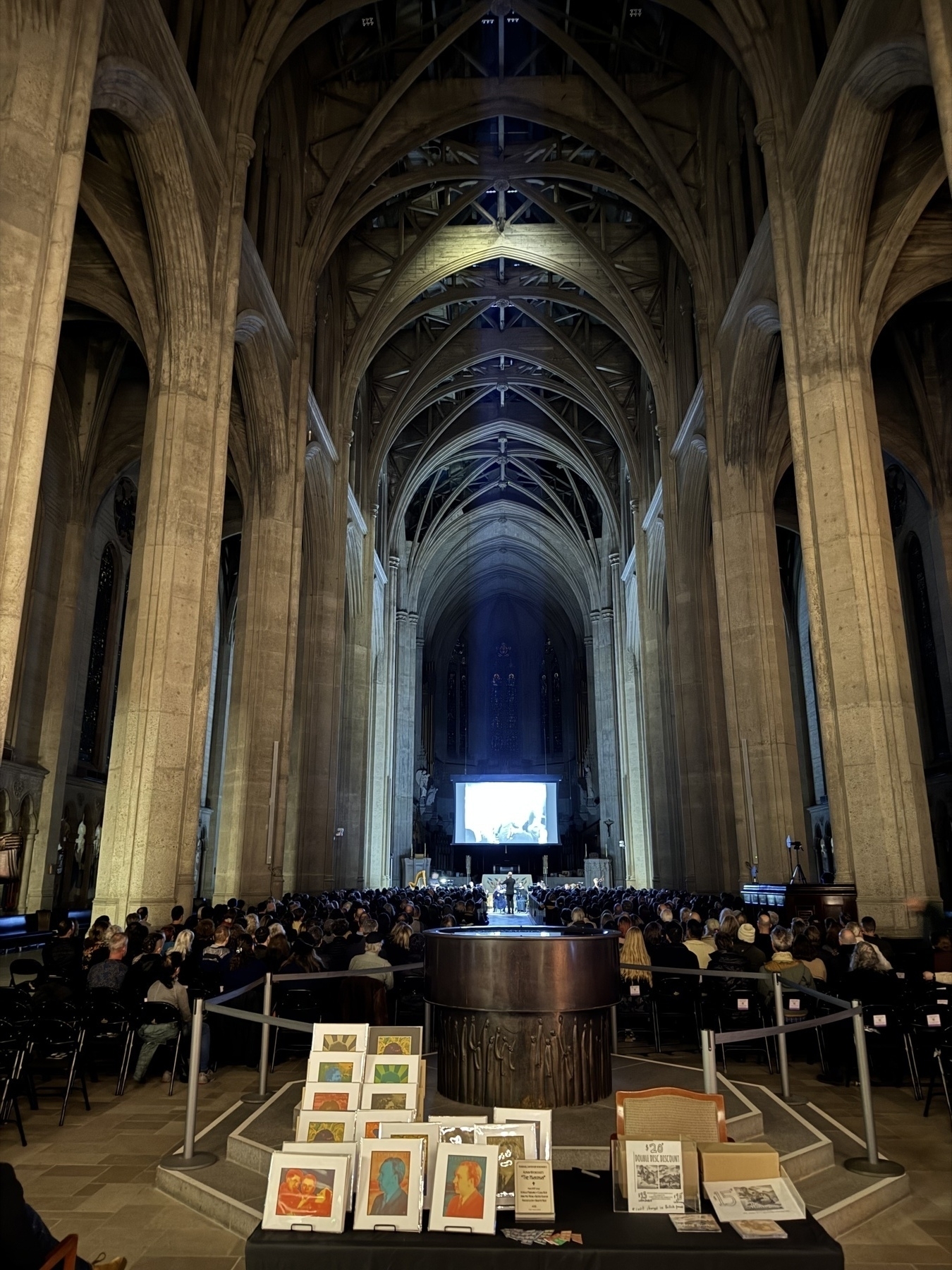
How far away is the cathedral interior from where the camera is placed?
10.4m

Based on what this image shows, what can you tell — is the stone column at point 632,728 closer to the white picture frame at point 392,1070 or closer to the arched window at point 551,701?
the arched window at point 551,701

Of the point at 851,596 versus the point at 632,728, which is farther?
the point at 632,728

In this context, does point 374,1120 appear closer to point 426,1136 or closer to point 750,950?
point 426,1136

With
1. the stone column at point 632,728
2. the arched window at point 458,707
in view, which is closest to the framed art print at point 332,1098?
the stone column at point 632,728

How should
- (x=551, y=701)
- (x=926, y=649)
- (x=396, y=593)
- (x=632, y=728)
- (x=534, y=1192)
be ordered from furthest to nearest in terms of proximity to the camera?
(x=551, y=701)
(x=396, y=593)
(x=632, y=728)
(x=926, y=649)
(x=534, y=1192)

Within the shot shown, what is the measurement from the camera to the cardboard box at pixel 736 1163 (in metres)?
3.26

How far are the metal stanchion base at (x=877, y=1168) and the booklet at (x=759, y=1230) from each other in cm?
164

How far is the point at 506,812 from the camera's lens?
39.2m

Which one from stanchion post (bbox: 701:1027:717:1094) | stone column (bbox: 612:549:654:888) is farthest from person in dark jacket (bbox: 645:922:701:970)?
stone column (bbox: 612:549:654:888)

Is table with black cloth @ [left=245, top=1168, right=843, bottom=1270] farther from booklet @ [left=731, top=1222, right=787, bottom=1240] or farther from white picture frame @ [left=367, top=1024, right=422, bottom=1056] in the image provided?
white picture frame @ [left=367, top=1024, right=422, bottom=1056]

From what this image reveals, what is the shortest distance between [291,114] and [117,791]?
46.0 feet

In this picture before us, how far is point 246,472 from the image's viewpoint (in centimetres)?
1766

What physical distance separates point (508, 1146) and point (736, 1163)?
0.83m

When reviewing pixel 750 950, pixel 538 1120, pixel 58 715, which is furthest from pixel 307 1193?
pixel 58 715
